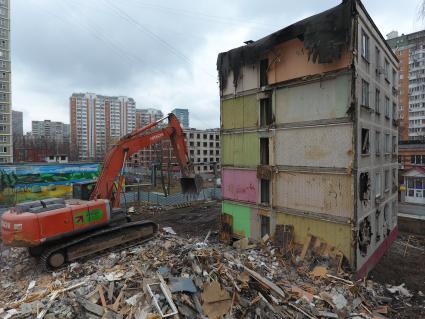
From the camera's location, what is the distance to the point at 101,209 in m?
12.1

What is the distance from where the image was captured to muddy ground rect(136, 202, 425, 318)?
35.2 ft

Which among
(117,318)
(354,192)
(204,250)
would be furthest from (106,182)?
(354,192)

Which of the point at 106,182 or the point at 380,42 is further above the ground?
the point at 380,42

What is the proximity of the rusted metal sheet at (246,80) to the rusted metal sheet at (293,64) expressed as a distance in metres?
0.85

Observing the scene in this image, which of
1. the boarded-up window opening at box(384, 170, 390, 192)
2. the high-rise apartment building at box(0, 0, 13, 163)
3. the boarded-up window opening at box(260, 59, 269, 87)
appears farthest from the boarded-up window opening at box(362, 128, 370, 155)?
the high-rise apartment building at box(0, 0, 13, 163)

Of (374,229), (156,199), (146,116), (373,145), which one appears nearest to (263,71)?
(373,145)

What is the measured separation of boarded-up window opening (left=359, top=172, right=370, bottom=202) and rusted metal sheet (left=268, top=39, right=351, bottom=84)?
4.43m

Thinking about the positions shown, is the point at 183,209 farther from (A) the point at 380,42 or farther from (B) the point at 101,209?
(A) the point at 380,42

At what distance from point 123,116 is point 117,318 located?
96181 mm

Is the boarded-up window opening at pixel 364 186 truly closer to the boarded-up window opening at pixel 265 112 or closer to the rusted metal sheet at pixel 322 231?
the rusted metal sheet at pixel 322 231

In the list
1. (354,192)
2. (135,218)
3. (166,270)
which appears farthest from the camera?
(135,218)

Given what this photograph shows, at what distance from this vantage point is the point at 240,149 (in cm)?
1477

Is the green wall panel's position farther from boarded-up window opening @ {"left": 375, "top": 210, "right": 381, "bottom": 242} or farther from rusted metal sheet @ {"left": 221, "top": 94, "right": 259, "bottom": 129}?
boarded-up window opening @ {"left": 375, "top": 210, "right": 381, "bottom": 242}

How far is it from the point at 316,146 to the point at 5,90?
72.1 metres
